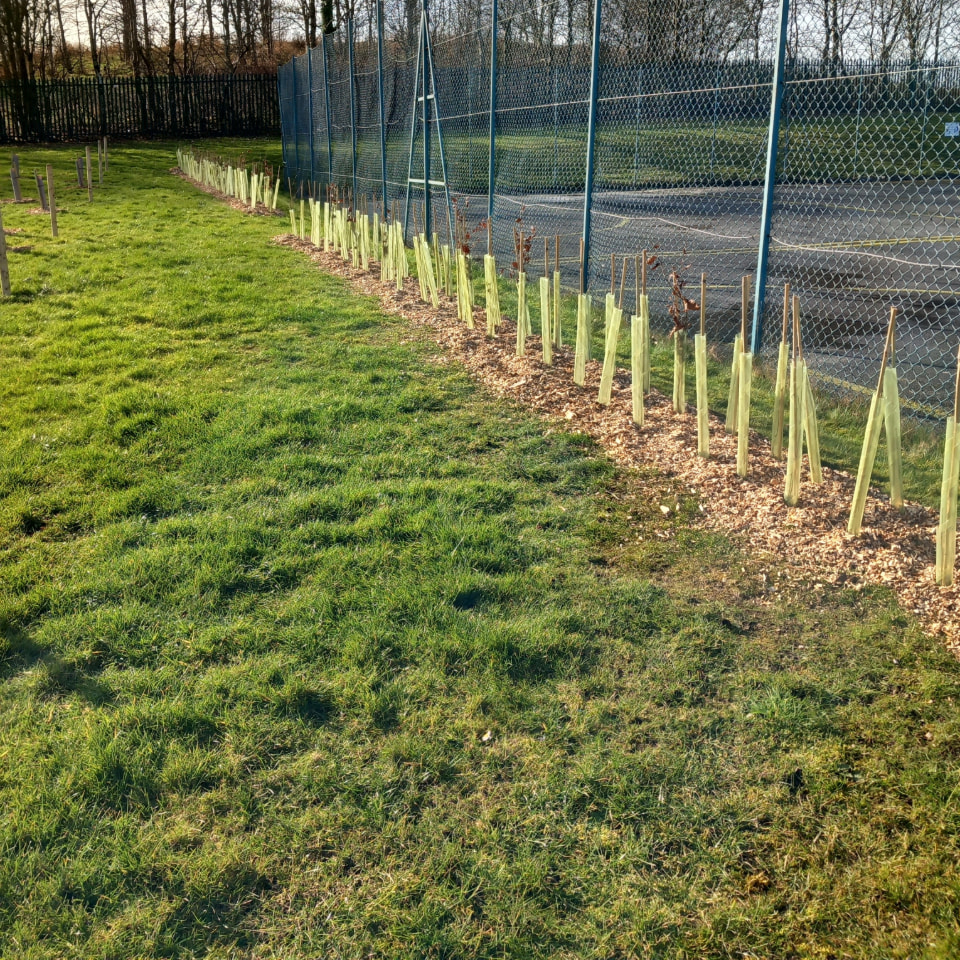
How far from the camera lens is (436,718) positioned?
297 centimetres

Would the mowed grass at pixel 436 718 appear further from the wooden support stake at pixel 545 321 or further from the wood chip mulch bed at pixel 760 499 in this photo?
the wooden support stake at pixel 545 321

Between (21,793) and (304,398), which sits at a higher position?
(304,398)

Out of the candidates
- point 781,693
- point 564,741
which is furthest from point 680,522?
point 564,741

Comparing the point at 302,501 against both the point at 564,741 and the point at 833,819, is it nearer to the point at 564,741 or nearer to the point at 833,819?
the point at 564,741

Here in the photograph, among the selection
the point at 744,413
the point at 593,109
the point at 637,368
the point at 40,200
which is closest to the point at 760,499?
the point at 744,413

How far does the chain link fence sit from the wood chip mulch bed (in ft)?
3.37

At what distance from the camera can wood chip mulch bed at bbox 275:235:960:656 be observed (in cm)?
365

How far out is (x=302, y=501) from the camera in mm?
4516

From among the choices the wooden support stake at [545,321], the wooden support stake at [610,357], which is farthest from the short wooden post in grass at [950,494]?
the wooden support stake at [545,321]

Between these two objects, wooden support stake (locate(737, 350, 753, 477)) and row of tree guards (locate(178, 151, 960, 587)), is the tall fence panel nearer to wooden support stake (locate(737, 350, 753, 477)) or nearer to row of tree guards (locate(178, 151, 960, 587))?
row of tree guards (locate(178, 151, 960, 587))

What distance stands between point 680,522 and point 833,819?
6.21ft

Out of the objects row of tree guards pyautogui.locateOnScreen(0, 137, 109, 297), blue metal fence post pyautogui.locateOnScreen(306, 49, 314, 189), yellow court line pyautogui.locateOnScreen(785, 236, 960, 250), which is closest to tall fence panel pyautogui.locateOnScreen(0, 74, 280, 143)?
row of tree guards pyautogui.locateOnScreen(0, 137, 109, 297)

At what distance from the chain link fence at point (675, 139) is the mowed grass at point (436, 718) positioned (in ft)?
7.46

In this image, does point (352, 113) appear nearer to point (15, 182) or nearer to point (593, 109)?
point (15, 182)
